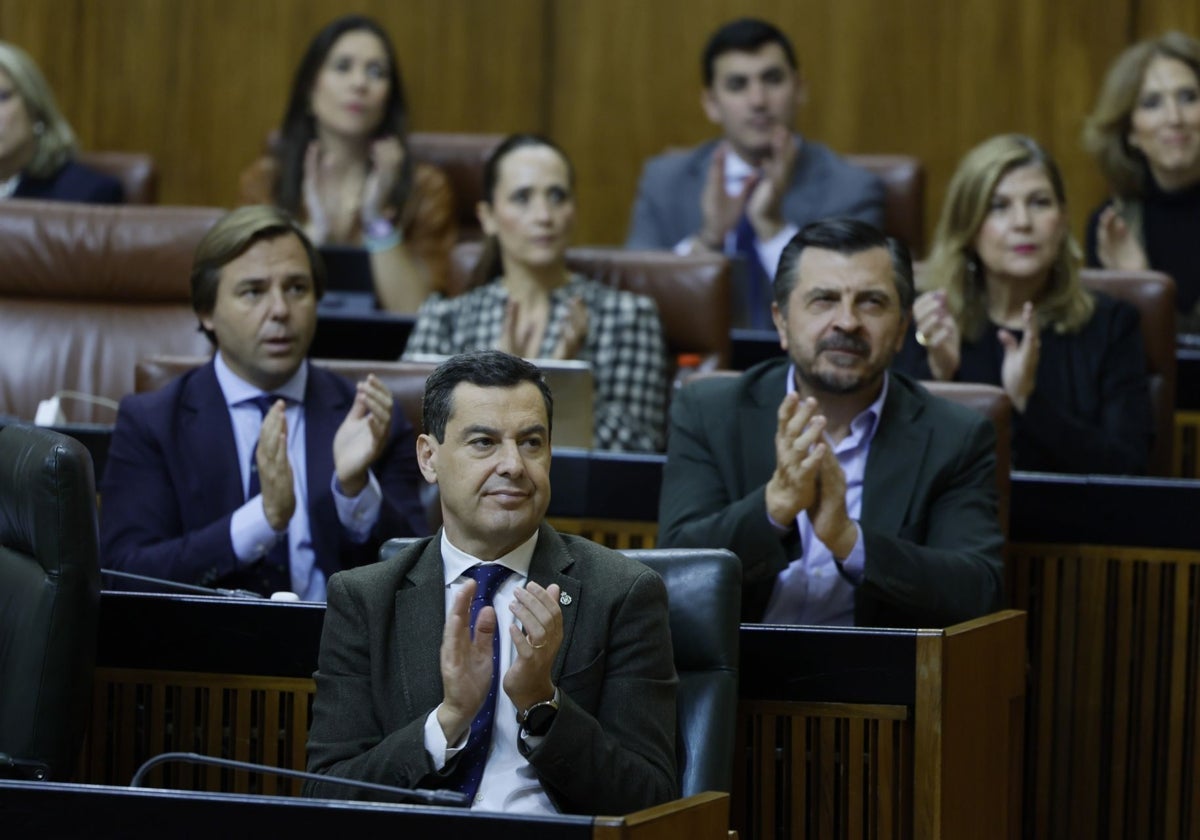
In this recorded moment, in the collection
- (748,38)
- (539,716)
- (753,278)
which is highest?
(748,38)

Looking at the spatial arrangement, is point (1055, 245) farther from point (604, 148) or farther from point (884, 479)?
point (604, 148)

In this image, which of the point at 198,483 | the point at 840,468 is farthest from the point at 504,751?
the point at 198,483

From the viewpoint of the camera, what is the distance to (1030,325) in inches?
133

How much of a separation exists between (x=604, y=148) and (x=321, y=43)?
4.21 ft

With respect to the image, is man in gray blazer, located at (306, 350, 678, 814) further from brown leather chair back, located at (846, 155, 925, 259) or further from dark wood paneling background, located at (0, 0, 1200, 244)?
dark wood paneling background, located at (0, 0, 1200, 244)

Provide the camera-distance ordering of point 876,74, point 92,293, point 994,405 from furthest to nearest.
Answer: point 876,74, point 92,293, point 994,405

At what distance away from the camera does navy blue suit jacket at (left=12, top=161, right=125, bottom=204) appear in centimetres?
476

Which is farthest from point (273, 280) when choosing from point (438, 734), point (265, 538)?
point (438, 734)

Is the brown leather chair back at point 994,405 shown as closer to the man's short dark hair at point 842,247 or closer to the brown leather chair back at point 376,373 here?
the man's short dark hair at point 842,247

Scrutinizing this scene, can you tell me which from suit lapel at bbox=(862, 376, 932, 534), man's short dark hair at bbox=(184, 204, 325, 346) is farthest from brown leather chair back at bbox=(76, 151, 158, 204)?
suit lapel at bbox=(862, 376, 932, 534)

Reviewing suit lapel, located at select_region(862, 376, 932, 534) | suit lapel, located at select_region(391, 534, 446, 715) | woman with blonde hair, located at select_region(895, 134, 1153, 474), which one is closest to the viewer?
suit lapel, located at select_region(391, 534, 446, 715)

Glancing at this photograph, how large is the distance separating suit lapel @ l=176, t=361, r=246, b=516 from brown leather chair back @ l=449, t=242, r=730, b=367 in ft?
3.78

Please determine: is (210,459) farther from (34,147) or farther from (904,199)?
(904,199)

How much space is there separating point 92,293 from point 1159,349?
2116mm
